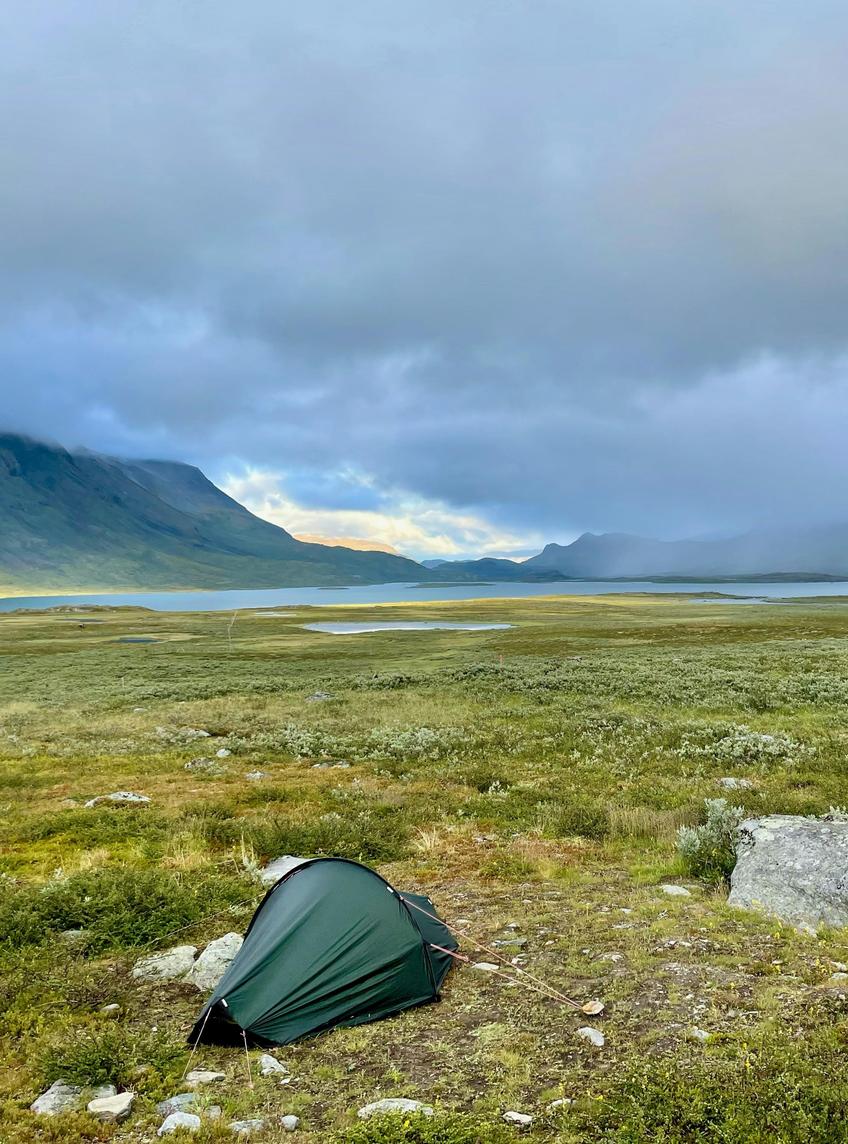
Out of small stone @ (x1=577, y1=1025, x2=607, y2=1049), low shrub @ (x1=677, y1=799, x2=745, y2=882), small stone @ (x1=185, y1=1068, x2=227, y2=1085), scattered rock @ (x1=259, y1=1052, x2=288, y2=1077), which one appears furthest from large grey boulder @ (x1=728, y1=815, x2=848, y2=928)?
small stone @ (x1=185, y1=1068, x2=227, y2=1085)

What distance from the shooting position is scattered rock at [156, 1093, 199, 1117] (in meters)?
6.46

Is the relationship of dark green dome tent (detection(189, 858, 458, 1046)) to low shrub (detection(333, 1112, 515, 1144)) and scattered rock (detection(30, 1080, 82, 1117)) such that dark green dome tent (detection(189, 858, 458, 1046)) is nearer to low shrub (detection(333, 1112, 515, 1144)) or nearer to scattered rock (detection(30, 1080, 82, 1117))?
scattered rock (detection(30, 1080, 82, 1117))

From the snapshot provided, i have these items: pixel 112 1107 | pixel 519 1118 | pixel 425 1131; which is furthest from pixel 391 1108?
pixel 112 1107

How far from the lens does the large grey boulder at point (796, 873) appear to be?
9.93 m

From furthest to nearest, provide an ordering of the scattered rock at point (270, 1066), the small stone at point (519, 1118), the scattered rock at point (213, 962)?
the scattered rock at point (213, 962) < the scattered rock at point (270, 1066) < the small stone at point (519, 1118)

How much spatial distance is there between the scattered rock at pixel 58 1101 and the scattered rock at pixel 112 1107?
0.57 ft

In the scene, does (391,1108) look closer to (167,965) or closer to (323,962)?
(323,962)

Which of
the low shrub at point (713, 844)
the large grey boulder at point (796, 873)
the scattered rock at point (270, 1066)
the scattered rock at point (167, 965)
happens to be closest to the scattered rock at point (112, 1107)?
the scattered rock at point (270, 1066)

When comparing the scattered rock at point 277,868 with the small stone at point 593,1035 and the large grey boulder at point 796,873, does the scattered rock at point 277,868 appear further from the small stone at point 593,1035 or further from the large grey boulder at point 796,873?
the large grey boulder at point 796,873

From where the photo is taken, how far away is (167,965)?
9461 millimetres

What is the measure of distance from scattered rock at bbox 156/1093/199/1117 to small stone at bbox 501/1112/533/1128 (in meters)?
3.14

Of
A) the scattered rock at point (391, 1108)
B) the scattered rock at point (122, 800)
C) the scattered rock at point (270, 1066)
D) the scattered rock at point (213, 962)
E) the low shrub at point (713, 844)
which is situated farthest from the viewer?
the scattered rock at point (122, 800)

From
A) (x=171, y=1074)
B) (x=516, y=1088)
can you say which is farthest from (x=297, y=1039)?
(x=516, y=1088)

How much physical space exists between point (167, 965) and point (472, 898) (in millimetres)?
5223
